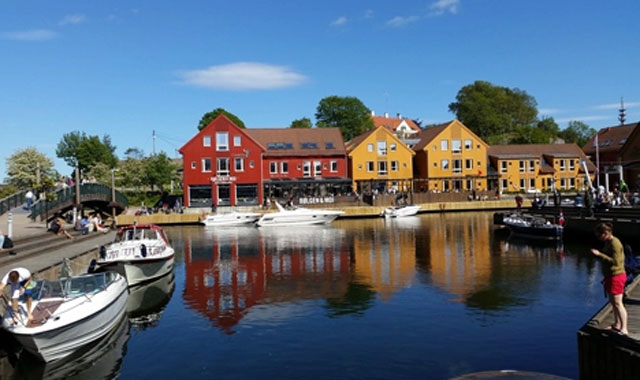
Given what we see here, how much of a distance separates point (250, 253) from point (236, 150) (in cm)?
3406

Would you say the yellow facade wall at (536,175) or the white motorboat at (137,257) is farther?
the yellow facade wall at (536,175)

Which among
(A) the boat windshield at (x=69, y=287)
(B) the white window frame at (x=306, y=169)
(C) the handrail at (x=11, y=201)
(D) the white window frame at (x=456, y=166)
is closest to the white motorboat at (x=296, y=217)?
(B) the white window frame at (x=306, y=169)

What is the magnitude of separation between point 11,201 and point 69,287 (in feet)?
116

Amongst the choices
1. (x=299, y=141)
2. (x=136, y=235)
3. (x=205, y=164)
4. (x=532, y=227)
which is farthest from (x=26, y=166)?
(x=532, y=227)

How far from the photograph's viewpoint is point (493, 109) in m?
112

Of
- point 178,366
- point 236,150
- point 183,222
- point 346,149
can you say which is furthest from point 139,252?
point 346,149

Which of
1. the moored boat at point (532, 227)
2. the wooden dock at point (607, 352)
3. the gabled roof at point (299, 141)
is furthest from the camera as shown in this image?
the gabled roof at point (299, 141)

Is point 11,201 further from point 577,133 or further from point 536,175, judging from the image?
point 577,133

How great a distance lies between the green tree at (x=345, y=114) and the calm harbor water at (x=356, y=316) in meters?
76.5

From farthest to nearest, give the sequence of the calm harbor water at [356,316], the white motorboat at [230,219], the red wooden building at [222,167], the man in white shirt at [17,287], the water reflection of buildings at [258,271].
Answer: the red wooden building at [222,167], the white motorboat at [230,219], the water reflection of buildings at [258,271], the calm harbor water at [356,316], the man in white shirt at [17,287]

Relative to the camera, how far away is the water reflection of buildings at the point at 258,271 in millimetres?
20703

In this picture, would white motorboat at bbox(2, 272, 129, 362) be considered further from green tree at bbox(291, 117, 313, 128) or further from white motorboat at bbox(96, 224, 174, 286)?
green tree at bbox(291, 117, 313, 128)

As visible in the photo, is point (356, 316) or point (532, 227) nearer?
point (356, 316)

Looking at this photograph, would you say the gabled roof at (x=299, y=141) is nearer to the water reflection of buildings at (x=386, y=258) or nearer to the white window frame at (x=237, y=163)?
the white window frame at (x=237, y=163)
